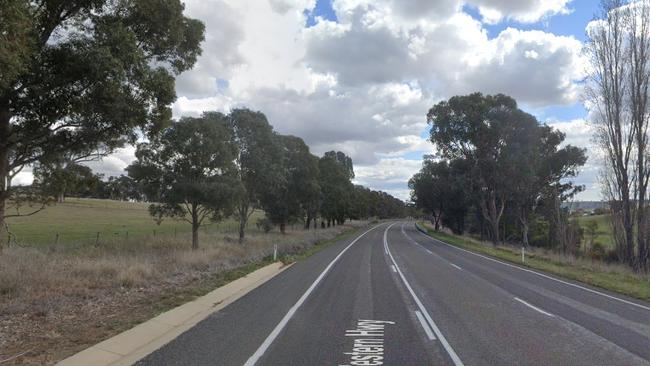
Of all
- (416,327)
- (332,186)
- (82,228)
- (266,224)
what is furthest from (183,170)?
(332,186)

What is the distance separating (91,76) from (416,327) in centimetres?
886

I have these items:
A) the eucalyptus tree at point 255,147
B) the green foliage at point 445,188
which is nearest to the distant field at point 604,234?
the green foliage at point 445,188

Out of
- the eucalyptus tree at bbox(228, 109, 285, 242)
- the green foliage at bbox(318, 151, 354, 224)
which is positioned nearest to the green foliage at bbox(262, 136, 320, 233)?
the green foliage at bbox(318, 151, 354, 224)

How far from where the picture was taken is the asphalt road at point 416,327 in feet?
23.5

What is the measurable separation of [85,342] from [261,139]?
30.7 meters

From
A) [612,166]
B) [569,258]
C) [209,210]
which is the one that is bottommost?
[569,258]

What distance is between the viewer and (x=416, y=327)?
9273 millimetres

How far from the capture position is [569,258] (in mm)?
30281

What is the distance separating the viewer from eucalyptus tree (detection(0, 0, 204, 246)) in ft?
37.7

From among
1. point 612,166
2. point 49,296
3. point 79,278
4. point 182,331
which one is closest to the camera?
point 182,331

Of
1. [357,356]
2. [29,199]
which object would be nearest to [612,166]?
[357,356]

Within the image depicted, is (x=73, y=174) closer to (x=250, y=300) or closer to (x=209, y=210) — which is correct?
(x=250, y=300)

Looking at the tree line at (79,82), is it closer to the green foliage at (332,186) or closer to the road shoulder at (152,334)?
the road shoulder at (152,334)

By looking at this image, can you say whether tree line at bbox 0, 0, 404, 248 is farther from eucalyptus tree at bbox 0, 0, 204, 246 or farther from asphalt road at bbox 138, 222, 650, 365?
asphalt road at bbox 138, 222, 650, 365
